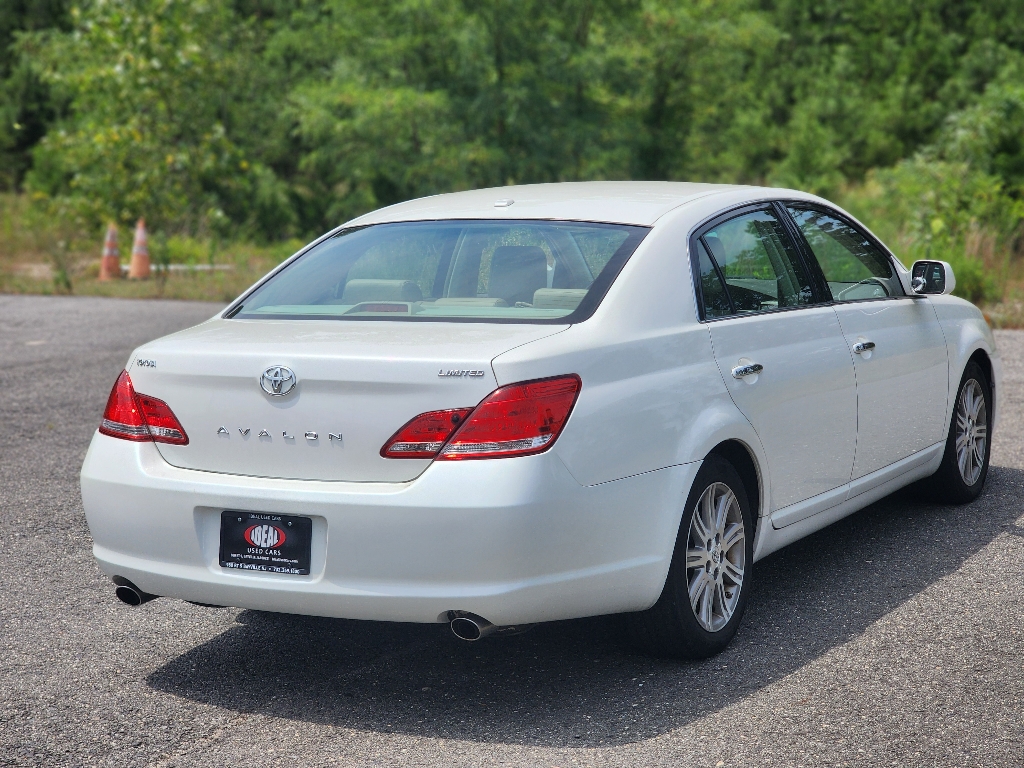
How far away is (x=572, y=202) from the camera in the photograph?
4656 millimetres

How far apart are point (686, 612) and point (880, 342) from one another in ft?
6.03

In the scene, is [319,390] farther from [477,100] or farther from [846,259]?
[477,100]

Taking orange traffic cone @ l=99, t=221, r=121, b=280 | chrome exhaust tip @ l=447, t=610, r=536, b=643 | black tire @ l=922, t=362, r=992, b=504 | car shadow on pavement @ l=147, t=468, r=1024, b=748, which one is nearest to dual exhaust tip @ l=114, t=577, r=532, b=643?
chrome exhaust tip @ l=447, t=610, r=536, b=643

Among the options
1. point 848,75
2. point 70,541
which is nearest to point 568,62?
point 848,75

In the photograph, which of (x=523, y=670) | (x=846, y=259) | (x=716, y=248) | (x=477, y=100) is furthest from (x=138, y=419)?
(x=477, y=100)

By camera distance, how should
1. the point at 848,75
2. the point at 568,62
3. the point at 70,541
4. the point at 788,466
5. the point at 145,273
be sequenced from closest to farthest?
1. the point at 788,466
2. the point at 70,541
3. the point at 145,273
4. the point at 568,62
5. the point at 848,75

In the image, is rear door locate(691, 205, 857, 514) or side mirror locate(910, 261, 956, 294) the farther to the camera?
side mirror locate(910, 261, 956, 294)

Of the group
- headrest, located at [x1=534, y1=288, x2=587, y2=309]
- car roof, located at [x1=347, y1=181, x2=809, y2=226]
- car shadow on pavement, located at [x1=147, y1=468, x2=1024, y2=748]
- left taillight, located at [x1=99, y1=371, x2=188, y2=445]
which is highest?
car roof, located at [x1=347, y1=181, x2=809, y2=226]

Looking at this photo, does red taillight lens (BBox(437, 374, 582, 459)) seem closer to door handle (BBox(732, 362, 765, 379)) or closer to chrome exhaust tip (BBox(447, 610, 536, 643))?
chrome exhaust tip (BBox(447, 610, 536, 643))

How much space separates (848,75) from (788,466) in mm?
33946

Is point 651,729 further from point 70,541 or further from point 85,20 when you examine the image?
point 85,20

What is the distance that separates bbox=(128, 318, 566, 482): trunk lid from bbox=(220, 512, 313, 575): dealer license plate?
0.13 meters

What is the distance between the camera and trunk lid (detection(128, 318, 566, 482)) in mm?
3531

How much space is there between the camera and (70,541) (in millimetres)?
5578
